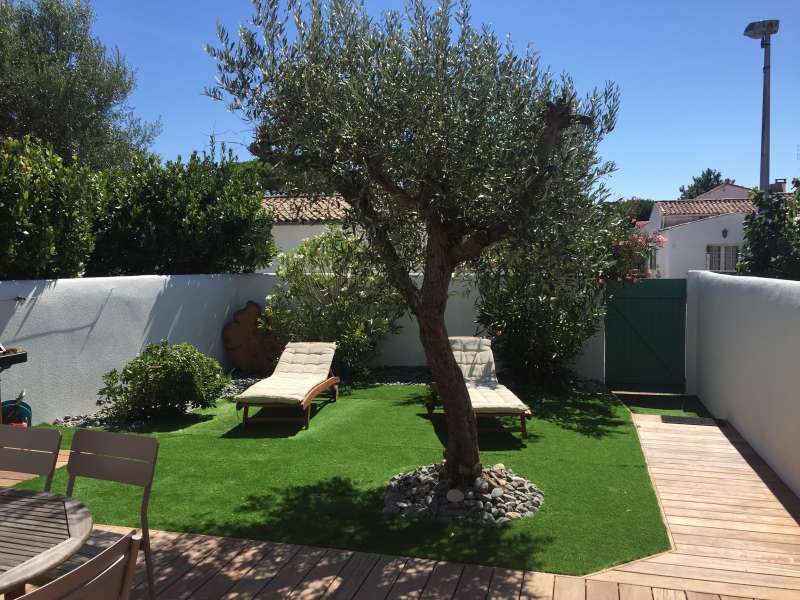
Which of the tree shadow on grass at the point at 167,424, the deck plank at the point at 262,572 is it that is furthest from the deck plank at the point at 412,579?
the tree shadow on grass at the point at 167,424

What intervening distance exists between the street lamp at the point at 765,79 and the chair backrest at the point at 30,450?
13.9 metres

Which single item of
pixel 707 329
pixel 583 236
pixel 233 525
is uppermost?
pixel 583 236

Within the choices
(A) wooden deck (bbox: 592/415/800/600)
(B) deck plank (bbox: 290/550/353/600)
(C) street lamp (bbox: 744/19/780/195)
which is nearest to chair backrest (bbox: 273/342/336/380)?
(A) wooden deck (bbox: 592/415/800/600)

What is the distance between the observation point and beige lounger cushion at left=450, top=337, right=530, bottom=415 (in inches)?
299

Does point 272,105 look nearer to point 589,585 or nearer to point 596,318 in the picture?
point 589,585

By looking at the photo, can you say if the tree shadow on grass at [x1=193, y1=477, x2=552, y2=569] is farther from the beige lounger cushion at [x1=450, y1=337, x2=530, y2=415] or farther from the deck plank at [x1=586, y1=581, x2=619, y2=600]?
the beige lounger cushion at [x1=450, y1=337, x2=530, y2=415]

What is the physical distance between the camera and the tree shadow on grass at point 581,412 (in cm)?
828

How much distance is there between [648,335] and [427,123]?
777cm

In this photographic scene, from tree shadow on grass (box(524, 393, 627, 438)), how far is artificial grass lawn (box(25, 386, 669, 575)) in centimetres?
4

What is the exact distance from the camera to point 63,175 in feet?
27.3

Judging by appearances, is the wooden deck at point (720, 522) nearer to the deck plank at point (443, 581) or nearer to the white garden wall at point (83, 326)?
the deck plank at point (443, 581)

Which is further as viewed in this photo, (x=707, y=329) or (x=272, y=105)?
(x=707, y=329)

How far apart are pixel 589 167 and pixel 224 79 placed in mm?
2987

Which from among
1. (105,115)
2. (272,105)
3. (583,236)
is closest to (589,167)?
(583,236)
